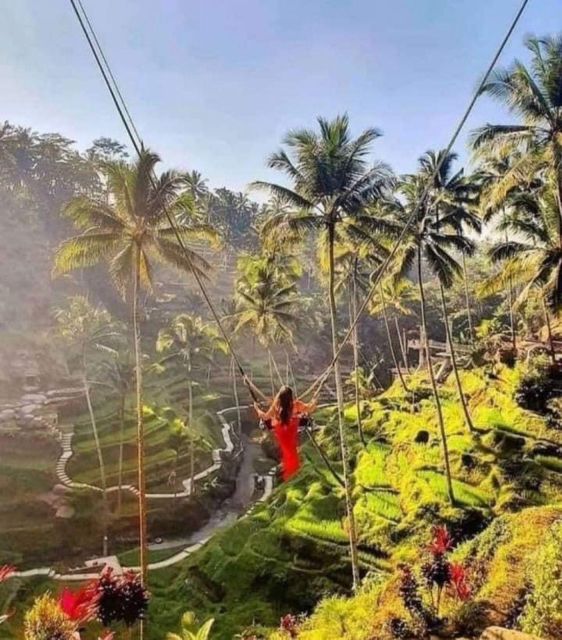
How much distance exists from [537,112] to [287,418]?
1130 cm

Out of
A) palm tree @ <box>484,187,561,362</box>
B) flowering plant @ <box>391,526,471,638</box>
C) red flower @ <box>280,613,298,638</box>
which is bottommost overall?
red flower @ <box>280,613,298,638</box>

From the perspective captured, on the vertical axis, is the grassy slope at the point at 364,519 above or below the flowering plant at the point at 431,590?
below

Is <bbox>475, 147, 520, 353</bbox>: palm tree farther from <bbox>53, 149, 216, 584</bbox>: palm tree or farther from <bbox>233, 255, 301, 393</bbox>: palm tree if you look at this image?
<bbox>233, 255, 301, 393</bbox>: palm tree

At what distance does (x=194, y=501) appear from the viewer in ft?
83.5

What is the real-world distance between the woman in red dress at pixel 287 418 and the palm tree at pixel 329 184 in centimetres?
543

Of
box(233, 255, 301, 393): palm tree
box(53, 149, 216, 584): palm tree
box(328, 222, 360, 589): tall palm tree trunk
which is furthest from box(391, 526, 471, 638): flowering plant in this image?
box(233, 255, 301, 393): palm tree

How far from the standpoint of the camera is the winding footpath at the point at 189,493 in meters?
19.1

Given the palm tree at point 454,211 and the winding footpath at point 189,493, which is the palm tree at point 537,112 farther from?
the winding footpath at point 189,493

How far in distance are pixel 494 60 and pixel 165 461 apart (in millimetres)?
27204

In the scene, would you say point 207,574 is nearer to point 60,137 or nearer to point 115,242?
point 115,242

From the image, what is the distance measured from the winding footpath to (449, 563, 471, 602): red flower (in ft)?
48.5

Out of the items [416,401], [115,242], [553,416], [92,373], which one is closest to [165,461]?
[92,373]

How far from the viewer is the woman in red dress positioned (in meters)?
8.67

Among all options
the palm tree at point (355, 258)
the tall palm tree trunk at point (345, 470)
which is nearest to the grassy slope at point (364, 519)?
the tall palm tree trunk at point (345, 470)
